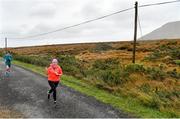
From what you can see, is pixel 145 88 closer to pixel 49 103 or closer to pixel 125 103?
pixel 125 103

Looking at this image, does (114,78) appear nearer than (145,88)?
No

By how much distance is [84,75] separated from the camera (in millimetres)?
22297

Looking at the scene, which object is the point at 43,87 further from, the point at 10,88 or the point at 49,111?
the point at 49,111

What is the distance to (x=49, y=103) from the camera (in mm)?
12859

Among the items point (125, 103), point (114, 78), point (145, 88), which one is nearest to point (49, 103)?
point (125, 103)

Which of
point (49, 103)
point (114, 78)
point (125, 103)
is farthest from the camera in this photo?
point (114, 78)

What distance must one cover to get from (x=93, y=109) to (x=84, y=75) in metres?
10.5

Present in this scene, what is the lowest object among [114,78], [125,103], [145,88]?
[125,103]

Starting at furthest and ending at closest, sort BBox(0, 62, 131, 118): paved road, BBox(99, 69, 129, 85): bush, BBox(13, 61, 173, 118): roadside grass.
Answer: BBox(99, 69, 129, 85): bush → BBox(13, 61, 173, 118): roadside grass → BBox(0, 62, 131, 118): paved road

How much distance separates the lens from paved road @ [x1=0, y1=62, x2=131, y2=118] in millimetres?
11180

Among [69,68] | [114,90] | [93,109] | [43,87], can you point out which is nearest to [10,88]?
[43,87]

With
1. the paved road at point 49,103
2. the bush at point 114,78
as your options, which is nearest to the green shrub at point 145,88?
the bush at point 114,78

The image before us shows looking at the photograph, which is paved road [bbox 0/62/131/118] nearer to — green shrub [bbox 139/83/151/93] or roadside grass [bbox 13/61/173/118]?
roadside grass [bbox 13/61/173/118]

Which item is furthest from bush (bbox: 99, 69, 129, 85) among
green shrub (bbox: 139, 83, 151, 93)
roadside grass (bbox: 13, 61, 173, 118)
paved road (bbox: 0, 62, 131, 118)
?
paved road (bbox: 0, 62, 131, 118)
